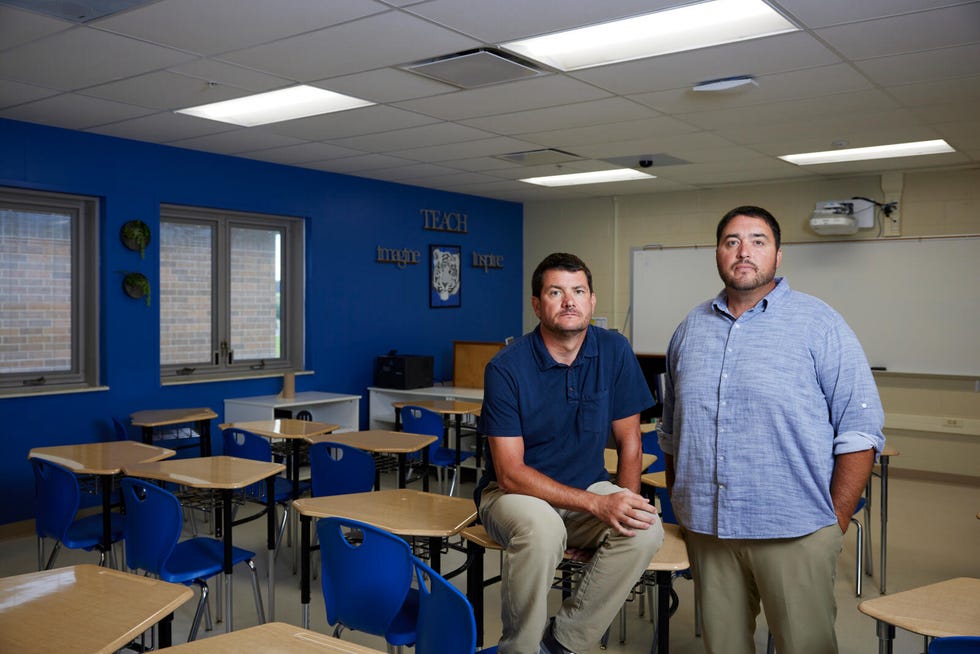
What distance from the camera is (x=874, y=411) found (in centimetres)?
203

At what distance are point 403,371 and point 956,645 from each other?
5879mm

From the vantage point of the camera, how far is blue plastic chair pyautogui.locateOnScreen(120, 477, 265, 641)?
2979 mm

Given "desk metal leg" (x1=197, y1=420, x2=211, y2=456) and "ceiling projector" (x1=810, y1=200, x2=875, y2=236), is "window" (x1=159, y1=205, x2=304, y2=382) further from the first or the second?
"ceiling projector" (x1=810, y1=200, x2=875, y2=236)

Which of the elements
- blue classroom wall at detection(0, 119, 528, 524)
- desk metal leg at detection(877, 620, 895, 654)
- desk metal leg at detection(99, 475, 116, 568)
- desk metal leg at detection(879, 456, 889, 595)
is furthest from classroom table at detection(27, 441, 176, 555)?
desk metal leg at detection(879, 456, 889, 595)

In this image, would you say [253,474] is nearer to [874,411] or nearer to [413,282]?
[874,411]

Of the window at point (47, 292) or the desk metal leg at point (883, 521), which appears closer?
the desk metal leg at point (883, 521)

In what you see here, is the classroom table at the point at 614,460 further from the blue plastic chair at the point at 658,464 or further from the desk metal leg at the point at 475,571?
the desk metal leg at the point at 475,571

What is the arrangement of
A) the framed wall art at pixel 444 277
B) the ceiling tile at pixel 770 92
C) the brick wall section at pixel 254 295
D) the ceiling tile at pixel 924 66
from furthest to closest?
the framed wall art at pixel 444 277, the brick wall section at pixel 254 295, the ceiling tile at pixel 770 92, the ceiling tile at pixel 924 66

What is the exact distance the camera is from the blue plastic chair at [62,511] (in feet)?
11.2

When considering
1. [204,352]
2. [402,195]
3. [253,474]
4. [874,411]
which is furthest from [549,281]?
[402,195]

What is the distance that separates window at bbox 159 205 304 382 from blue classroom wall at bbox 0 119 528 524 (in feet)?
0.59

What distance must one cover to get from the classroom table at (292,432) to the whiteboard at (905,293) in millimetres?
4690

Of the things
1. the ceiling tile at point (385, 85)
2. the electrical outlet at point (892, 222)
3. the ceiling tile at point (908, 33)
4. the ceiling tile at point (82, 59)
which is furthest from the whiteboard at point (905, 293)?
the ceiling tile at point (82, 59)

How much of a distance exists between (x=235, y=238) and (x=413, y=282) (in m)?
1.88
